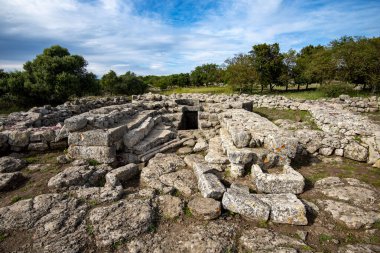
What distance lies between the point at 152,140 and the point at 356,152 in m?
7.02

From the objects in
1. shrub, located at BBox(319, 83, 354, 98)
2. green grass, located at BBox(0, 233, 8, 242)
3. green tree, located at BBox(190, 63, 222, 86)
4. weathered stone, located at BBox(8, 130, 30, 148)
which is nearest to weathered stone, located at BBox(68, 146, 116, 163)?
weathered stone, located at BBox(8, 130, 30, 148)

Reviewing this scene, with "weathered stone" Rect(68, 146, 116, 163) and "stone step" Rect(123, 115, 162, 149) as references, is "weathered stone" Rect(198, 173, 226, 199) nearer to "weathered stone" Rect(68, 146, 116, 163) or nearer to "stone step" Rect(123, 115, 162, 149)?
"weathered stone" Rect(68, 146, 116, 163)

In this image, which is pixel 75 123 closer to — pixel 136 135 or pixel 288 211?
pixel 136 135

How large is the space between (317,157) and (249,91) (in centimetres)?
2663

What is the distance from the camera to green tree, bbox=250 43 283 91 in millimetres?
29781

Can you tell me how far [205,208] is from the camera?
410 cm

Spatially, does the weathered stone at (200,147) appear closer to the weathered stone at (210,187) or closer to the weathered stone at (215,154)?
the weathered stone at (215,154)

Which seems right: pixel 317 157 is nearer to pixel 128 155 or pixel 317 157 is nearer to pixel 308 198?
pixel 308 198

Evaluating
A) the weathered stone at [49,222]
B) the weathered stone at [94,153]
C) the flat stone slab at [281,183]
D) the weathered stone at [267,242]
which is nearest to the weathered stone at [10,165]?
the weathered stone at [94,153]

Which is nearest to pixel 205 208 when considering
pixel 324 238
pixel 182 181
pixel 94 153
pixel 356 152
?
pixel 182 181

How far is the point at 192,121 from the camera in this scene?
14.6m

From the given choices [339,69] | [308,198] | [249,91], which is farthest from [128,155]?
[249,91]

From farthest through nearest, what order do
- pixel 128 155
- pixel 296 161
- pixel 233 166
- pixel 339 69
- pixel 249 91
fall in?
1. pixel 249 91
2. pixel 339 69
3. pixel 128 155
4. pixel 296 161
5. pixel 233 166

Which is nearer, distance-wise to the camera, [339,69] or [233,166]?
[233,166]
